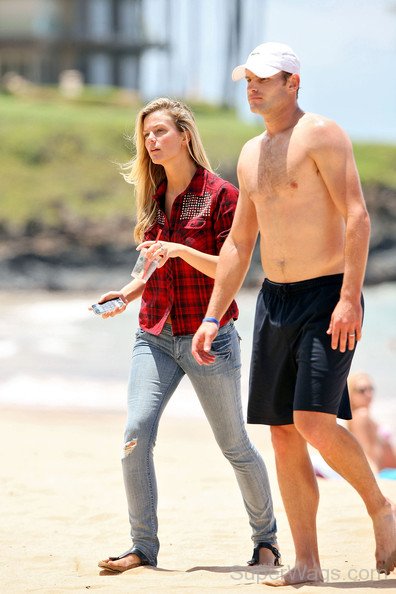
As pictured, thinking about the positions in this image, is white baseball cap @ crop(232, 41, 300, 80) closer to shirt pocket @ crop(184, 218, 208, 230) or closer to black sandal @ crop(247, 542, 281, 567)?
shirt pocket @ crop(184, 218, 208, 230)

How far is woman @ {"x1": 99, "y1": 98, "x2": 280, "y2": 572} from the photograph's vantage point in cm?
443

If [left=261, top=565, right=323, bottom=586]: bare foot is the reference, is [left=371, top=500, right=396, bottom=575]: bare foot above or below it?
above

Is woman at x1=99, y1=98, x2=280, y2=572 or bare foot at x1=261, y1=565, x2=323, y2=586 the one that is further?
woman at x1=99, y1=98, x2=280, y2=572

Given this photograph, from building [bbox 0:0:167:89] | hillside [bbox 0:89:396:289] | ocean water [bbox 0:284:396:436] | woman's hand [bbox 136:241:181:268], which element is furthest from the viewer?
building [bbox 0:0:167:89]

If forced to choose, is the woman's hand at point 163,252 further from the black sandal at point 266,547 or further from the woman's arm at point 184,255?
the black sandal at point 266,547

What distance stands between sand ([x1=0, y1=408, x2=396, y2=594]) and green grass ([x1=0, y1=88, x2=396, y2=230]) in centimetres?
2383

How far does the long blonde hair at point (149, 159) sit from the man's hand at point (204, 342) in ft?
2.23

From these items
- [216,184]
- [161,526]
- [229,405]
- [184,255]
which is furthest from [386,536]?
[161,526]

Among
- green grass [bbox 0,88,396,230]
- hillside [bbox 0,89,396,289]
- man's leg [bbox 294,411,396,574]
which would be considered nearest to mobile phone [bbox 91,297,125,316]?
man's leg [bbox 294,411,396,574]

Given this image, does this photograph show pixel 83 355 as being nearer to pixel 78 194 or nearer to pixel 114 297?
pixel 114 297

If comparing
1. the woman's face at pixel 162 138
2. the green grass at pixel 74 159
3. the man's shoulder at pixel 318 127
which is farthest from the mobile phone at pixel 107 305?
the green grass at pixel 74 159

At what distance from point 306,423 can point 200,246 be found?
947 mm

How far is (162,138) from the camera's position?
4.52 metres

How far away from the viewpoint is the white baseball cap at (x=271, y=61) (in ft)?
13.0
